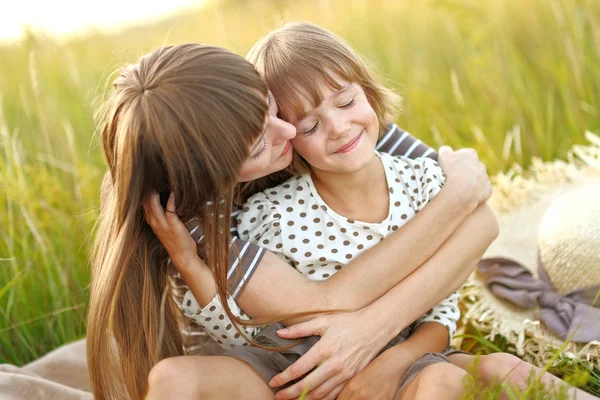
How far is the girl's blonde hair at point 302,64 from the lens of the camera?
2014mm

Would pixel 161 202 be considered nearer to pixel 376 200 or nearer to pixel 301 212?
pixel 301 212

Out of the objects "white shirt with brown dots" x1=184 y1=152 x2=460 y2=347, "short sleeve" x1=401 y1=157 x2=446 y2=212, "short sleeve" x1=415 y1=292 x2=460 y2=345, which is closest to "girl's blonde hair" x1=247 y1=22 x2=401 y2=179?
"white shirt with brown dots" x1=184 y1=152 x2=460 y2=347

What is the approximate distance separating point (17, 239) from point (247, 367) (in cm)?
152

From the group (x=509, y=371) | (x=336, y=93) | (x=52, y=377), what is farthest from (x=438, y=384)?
(x=52, y=377)

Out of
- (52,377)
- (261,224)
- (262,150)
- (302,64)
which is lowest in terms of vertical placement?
(52,377)

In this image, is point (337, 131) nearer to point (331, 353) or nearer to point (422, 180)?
point (422, 180)

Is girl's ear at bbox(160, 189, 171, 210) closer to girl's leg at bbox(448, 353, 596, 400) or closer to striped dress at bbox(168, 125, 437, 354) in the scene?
striped dress at bbox(168, 125, 437, 354)

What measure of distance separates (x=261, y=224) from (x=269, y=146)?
0.30 m

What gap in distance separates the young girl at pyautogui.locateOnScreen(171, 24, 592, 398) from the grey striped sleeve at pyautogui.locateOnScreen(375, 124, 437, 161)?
125 mm

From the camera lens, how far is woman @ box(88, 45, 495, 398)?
1751 millimetres

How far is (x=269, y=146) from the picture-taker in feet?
6.30

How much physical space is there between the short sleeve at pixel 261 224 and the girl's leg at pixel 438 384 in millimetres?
544

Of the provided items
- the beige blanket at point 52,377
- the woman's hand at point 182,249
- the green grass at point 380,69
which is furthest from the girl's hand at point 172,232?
the green grass at point 380,69

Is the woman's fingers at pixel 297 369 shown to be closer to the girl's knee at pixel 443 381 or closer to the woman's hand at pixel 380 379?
the woman's hand at pixel 380 379
